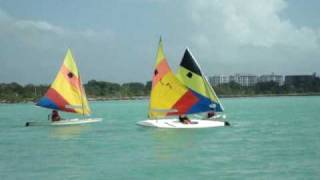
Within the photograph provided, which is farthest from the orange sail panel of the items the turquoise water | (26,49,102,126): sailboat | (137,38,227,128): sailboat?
(26,49,102,126): sailboat

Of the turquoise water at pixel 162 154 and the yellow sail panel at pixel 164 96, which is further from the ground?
the yellow sail panel at pixel 164 96

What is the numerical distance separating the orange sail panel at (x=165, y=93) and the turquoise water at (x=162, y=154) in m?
1.42

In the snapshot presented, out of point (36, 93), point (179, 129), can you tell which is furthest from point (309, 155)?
point (36, 93)

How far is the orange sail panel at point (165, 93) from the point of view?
37.8 metres

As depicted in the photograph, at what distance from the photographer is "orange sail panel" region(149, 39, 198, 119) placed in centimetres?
3784

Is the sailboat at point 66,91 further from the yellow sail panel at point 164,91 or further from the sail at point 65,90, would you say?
the yellow sail panel at point 164,91

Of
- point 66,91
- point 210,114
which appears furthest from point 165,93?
point 66,91

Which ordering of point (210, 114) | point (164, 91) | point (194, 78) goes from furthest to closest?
point (210, 114) < point (194, 78) < point (164, 91)

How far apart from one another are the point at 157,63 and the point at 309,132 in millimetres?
10668

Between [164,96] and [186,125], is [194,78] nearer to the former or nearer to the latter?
[164,96]

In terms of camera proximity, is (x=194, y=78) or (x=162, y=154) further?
(x=194, y=78)

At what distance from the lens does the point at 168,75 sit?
124 feet

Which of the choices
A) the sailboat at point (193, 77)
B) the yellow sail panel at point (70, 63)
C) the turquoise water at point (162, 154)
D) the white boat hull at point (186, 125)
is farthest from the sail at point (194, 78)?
the yellow sail panel at point (70, 63)

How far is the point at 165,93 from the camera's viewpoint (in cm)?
3809
